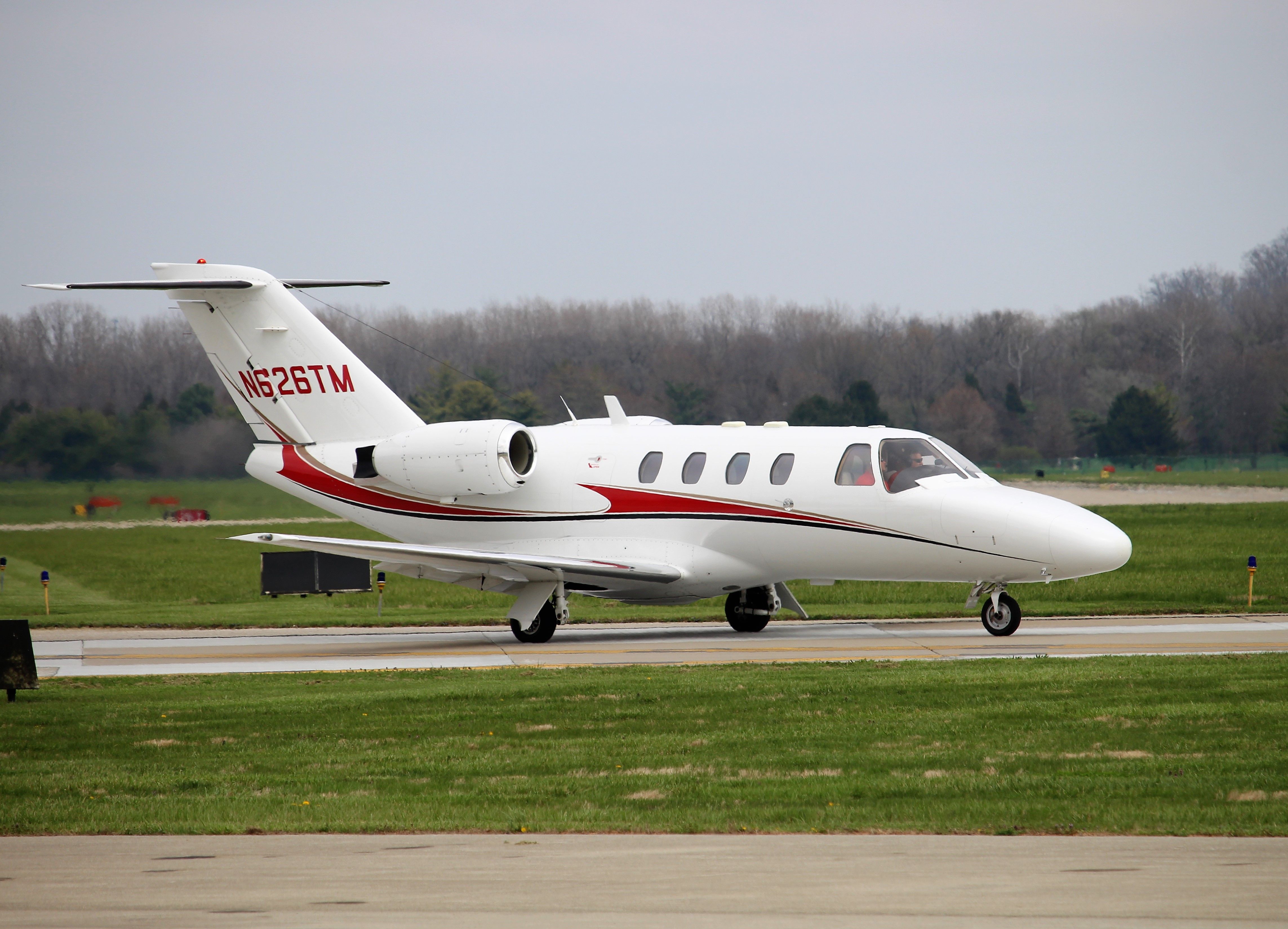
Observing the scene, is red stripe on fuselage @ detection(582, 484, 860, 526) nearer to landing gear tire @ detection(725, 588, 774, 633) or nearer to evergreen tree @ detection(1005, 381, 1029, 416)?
landing gear tire @ detection(725, 588, 774, 633)

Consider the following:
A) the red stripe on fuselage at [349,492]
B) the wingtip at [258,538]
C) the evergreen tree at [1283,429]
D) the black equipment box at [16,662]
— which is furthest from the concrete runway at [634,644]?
the evergreen tree at [1283,429]

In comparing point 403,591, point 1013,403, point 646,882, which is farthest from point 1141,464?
point 646,882

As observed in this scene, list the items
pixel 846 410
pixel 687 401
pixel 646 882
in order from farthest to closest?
pixel 846 410, pixel 687 401, pixel 646 882

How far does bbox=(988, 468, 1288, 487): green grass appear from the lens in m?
72.6

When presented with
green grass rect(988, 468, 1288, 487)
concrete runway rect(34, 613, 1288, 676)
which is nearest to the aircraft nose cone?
concrete runway rect(34, 613, 1288, 676)

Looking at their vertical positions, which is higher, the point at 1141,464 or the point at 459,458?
the point at 459,458

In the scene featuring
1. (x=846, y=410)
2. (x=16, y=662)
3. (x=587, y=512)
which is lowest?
(x=16, y=662)

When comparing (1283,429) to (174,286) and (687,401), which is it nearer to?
(687,401)

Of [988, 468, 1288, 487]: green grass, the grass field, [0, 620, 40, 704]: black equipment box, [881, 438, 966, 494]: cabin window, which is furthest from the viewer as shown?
[988, 468, 1288, 487]: green grass

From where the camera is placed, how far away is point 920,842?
7945 millimetres

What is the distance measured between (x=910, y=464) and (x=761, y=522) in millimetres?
2411

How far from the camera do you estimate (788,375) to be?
259ft

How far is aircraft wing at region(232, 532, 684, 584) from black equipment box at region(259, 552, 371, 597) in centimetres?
988

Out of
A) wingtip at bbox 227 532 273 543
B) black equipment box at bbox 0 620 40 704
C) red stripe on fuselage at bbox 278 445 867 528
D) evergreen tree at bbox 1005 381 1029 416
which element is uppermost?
evergreen tree at bbox 1005 381 1029 416
